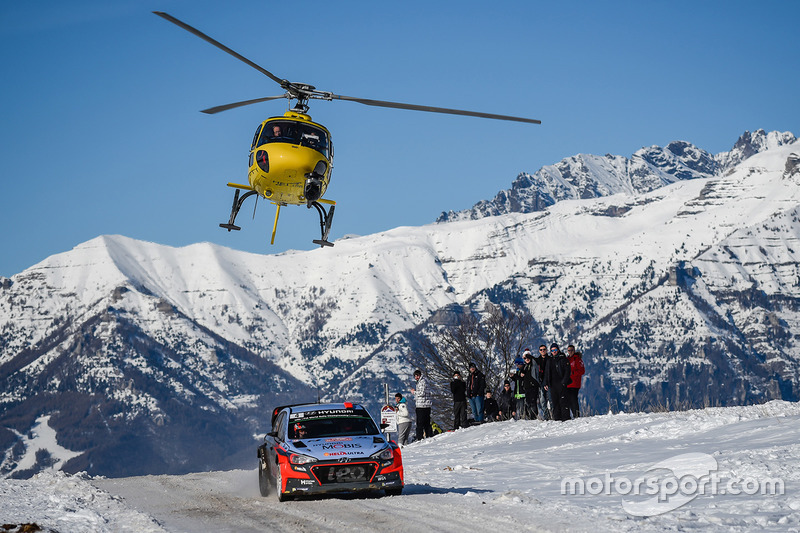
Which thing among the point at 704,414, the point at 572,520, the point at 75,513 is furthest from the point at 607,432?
the point at 75,513

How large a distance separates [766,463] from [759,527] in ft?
14.0

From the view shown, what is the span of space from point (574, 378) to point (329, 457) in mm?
12722

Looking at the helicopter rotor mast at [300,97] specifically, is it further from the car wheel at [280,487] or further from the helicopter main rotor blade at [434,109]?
the car wheel at [280,487]

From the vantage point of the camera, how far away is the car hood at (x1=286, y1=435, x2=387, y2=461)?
1548 cm

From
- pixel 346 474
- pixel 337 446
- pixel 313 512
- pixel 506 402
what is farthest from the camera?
pixel 506 402

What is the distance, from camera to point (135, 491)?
63.6 ft

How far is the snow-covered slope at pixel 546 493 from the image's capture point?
486 inches

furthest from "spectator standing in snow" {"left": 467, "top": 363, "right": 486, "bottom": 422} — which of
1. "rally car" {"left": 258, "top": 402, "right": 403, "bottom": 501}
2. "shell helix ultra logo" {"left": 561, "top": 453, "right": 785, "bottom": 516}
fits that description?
"rally car" {"left": 258, "top": 402, "right": 403, "bottom": 501}

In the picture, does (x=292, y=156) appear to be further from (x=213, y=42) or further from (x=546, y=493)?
(x=546, y=493)

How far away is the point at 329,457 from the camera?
50.6 ft

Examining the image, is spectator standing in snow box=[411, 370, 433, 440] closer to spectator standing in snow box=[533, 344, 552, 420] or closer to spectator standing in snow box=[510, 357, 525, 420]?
spectator standing in snow box=[510, 357, 525, 420]

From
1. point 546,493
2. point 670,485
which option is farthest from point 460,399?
point 670,485

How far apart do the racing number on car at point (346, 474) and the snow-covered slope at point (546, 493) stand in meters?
0.35

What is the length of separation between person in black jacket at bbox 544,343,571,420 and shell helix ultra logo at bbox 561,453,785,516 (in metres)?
8.71
